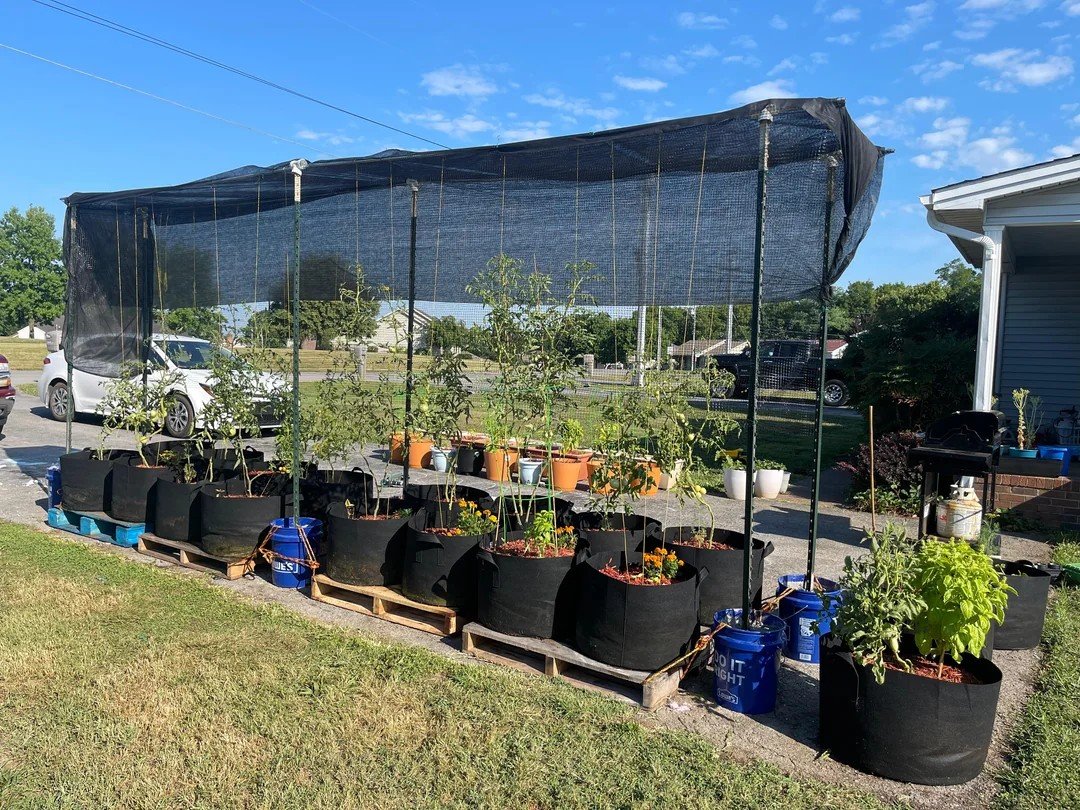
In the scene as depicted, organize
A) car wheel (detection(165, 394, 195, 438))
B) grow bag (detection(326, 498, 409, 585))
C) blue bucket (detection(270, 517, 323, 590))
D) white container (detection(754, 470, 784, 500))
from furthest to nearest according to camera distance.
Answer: car wheel (detection(165, 394, 195, 438))
white container (detection(754, 470, 784, 500))
blue bucket (detection(270, 517, 323, 590))
grow bag (detection(326, 498, 409, 585))

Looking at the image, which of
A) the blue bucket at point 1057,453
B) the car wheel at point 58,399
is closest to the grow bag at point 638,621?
the blue bucket at point 1057,453

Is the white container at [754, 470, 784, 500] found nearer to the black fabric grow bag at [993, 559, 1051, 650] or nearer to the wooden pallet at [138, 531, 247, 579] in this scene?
the black fabric grow bag at [993, 559, 1051, 650]

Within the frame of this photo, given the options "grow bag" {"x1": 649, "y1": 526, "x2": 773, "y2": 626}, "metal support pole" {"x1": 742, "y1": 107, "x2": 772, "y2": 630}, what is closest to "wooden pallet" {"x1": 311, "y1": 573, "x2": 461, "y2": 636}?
"grow bag" {"x1": 649, "y1": 526, "x2": 773, "y2": 626}

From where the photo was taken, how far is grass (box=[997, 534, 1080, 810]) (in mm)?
2725

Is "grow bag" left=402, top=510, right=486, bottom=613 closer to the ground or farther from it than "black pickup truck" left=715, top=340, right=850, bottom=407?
closer to the ground

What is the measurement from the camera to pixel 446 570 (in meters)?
4.21

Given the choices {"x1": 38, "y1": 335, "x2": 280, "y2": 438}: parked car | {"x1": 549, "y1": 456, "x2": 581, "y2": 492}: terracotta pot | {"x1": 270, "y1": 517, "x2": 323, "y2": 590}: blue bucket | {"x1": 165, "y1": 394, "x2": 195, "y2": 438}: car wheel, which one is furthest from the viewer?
{"x1": 165, "y1": 394, "x2": 195, "y2": 438}: car wheel

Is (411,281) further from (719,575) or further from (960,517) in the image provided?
(960,517)

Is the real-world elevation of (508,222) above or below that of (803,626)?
above

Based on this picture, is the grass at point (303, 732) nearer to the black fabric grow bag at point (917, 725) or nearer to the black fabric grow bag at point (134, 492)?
the black fabric grow bag at point (917, 725)

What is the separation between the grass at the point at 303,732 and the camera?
2662 millimetres

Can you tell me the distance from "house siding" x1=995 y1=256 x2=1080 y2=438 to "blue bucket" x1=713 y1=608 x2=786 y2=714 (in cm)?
885

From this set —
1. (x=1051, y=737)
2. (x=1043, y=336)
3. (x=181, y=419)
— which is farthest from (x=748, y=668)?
(x=1043, y=336)

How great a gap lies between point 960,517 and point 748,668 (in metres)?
2.92
